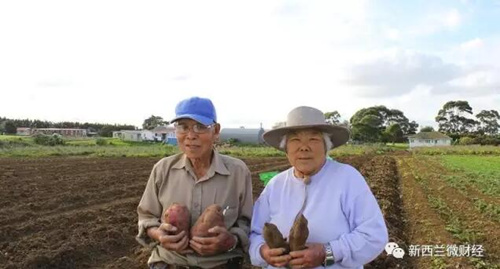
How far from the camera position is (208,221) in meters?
2.41

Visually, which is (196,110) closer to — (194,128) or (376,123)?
(194,128)

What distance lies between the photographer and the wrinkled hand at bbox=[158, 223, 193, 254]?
243 centimetres

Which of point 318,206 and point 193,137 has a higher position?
point 193,137

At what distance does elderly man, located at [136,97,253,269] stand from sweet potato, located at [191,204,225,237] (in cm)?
12

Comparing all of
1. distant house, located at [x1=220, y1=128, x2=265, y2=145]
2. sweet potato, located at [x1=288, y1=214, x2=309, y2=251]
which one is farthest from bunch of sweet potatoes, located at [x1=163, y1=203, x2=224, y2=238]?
distant house, located at [x1=220, y1=128, x2=265, y2=145]

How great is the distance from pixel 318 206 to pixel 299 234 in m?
0.23

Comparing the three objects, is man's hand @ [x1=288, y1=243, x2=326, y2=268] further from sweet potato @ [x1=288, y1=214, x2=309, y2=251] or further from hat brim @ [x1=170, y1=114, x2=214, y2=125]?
hat brim @ [x1=170, y1=114, x2=214, y2=125]

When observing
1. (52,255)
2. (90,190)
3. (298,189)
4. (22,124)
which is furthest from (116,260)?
(22,124)

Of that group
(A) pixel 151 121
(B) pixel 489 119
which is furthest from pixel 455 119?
(A) pixel 151 121

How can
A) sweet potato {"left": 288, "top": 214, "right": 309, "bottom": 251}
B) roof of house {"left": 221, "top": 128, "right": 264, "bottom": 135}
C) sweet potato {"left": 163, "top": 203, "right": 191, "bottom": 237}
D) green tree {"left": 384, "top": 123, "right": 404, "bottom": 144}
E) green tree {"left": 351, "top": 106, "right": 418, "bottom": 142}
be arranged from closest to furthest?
sweet potato {"left": 288, "top": 214, "right": 309, "bottom": 251} < sweet potato {"left": 163, "top": 203, "right": 191, "bottom": 237} < roof of house {"left": 221, "top": 128, "right": 264, "bottom": 135} < green tree {"left": 351, "top": 106, "right": 418, "bottom": 142} < green tree {"left": 384, "top": 123, "right": 404, "bottom": 144}

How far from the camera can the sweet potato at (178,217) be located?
2447mm

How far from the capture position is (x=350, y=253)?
2.21 meters

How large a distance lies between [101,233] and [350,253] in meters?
5.89

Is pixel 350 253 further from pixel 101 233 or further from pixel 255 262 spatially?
pixel 101 233
